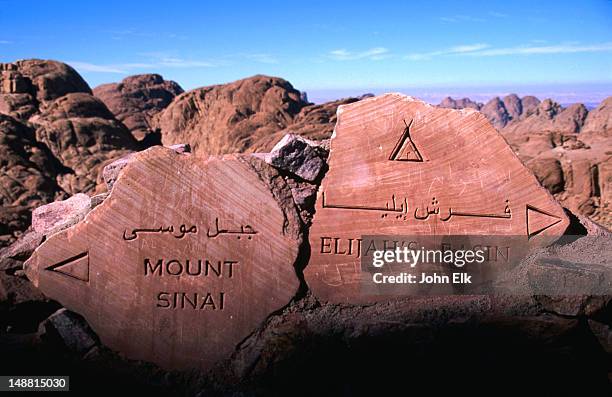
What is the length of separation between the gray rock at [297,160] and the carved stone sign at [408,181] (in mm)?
98

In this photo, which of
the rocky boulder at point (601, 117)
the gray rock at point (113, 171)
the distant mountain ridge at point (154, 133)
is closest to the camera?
the gray rock at point (113, 171)

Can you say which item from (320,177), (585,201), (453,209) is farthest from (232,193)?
(585,201)

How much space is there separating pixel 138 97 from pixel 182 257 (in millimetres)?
32358

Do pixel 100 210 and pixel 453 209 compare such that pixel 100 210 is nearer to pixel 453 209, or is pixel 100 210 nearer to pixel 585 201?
pixel 453 209

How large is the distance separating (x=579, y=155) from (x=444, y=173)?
9298 millimetres

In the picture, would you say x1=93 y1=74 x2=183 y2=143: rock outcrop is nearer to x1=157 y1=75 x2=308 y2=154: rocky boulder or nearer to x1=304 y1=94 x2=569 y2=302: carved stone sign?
x1=157 y1=75 x2=308 y2=154: rocky boulder

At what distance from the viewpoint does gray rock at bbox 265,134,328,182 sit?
323 centimetres

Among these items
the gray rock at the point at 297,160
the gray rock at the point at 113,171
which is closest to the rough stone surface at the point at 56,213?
the gray rock at the point at 113,171

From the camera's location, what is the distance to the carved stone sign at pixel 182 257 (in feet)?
10.3

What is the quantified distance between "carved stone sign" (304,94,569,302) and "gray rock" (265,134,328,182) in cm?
10

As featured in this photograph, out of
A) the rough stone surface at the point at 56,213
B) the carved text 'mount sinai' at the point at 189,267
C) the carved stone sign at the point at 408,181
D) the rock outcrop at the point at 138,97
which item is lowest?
the carved text 'mount sinai' at the point at 189,267

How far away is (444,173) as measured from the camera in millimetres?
3199

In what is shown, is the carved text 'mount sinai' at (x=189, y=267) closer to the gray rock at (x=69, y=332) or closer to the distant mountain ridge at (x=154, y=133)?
the gray rock at (x=69, y=332)

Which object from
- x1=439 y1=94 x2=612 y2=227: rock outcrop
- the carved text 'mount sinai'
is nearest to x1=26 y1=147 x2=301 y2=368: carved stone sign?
the carved text 'mount sinai'
